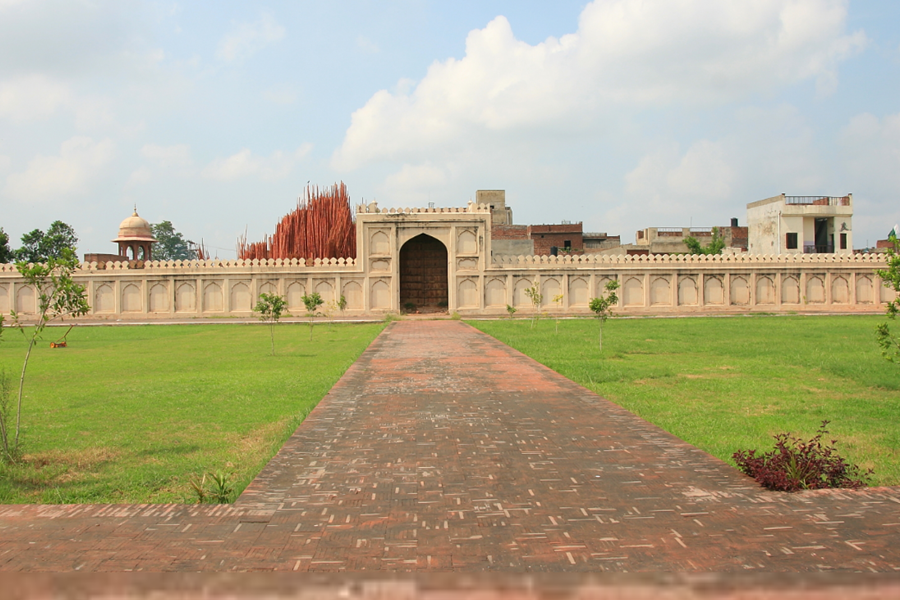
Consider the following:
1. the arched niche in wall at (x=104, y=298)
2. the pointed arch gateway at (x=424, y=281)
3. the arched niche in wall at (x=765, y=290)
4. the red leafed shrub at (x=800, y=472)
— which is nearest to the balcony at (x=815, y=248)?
the arched niche in wall at (x=765, y=290)

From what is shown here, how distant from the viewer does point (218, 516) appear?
13.3 feet

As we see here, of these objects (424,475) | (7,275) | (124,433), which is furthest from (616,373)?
(7,275)

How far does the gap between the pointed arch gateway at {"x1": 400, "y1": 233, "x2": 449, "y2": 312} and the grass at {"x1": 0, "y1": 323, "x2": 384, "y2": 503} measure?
15.9 meters

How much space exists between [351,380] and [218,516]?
19.2ft

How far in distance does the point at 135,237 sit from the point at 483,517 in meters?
36.8

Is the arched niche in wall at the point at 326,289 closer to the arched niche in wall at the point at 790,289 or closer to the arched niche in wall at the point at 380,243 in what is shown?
the arched niche in wall at the point at 380,243

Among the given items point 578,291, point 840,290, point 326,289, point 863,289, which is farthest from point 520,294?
point 863,289

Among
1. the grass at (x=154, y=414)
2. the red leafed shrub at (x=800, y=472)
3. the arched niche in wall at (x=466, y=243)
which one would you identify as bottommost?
the grass at (x=154, y=414)

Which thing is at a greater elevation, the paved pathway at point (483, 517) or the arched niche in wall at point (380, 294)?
the arched niche in wall at point (380, 294)

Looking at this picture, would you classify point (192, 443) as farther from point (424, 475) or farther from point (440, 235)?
point (440, 235)

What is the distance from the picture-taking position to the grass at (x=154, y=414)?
201 inches

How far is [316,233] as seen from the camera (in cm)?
3594

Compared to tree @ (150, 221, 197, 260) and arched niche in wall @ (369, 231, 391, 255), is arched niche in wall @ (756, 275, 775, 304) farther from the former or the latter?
tree @ (150, 221, 197, 260)

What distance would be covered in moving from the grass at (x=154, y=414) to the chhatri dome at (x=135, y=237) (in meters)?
21.2
